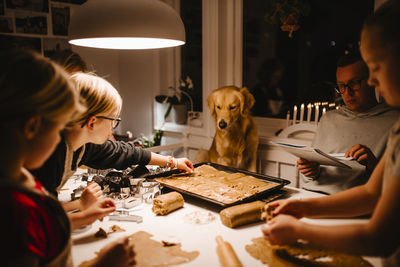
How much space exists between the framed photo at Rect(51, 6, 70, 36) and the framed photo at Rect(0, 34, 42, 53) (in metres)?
0.23

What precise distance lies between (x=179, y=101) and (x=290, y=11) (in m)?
1.66

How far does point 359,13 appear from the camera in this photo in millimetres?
2521

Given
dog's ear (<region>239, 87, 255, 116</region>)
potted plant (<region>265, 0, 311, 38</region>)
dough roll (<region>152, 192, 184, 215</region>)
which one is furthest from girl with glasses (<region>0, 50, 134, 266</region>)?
potted plant (<region>265, 0, 311, 38</region>)

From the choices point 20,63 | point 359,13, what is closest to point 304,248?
point 20,63

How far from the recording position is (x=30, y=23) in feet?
10.5

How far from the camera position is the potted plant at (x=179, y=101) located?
370cm

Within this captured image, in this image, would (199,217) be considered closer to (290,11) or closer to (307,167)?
(307,167)

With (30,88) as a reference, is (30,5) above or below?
above

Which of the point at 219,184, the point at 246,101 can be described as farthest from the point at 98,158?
the point at 246,101

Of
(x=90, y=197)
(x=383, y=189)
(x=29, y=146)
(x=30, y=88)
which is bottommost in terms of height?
(x=90, y=197)

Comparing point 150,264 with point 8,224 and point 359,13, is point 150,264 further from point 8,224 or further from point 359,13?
point 359,13

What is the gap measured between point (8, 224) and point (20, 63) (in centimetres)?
37

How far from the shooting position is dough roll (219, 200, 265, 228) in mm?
1311

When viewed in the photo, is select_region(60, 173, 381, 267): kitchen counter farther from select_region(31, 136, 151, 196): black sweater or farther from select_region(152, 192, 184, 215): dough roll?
select_region(31, 136, 151, 196): black sweater
